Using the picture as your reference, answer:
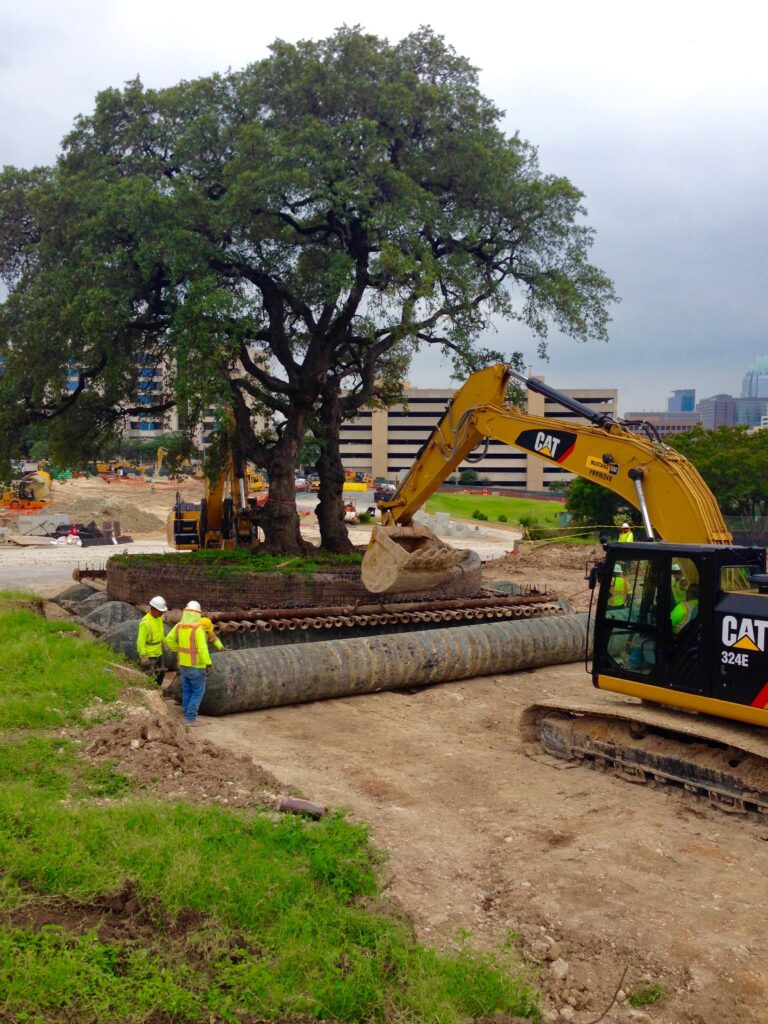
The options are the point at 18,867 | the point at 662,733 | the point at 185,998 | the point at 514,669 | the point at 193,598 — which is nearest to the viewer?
the point at 185,998

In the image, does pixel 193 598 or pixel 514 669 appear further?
pixel 193 598

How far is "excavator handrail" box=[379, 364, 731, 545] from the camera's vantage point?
1024 centimetres

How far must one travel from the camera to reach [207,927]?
506 cm

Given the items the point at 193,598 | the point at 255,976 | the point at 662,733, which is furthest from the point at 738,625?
the point at 193,598

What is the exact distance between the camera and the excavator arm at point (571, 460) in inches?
403

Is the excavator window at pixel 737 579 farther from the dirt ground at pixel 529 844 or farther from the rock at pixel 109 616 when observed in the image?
the rock at pixel 109 616

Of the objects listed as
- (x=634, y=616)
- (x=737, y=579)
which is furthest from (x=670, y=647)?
(x=737, y=579)

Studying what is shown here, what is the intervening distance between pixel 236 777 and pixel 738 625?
473cm

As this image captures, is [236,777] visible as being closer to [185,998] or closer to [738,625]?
[185,998]

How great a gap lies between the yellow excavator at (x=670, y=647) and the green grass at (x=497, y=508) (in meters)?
43.4

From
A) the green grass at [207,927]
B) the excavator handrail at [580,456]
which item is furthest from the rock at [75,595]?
the green grass at [207,927]

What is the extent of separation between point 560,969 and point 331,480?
52.8 feet

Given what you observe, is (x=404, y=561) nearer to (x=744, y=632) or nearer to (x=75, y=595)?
(x=744, y=632)

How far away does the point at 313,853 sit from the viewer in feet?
20.4
